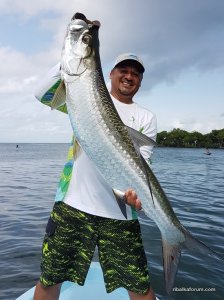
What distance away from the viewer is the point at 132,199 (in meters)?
3.59

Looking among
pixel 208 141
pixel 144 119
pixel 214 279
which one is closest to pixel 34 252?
pixel 214 279

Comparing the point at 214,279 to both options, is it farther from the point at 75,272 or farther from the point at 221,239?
the point at 75,272

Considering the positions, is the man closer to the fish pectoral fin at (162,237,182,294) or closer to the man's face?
the man's face

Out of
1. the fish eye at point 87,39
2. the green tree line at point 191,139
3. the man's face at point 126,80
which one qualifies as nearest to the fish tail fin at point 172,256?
the man's face at point 126,80

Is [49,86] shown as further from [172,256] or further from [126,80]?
[172,256]

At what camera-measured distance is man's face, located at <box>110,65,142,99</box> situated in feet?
13.8

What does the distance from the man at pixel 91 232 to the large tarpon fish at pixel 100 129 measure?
1.44 feet

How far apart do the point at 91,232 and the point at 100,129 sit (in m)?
1.25

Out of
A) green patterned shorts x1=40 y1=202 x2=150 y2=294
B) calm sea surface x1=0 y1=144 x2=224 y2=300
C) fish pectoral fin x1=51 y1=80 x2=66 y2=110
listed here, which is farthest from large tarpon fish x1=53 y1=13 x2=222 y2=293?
calm sea surface x1=0 y1=144 x2=224 y2=300

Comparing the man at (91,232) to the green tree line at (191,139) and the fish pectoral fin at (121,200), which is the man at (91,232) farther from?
the green tree line at (191,139)

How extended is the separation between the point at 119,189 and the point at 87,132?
0.65m

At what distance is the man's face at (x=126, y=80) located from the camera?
4203mm

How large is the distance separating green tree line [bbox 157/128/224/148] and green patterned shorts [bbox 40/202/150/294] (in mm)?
163077

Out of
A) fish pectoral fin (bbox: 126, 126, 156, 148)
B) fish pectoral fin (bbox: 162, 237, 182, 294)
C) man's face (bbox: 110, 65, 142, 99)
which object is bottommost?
fish pectoral fin (bbox: 162, 237, 182, 294)
